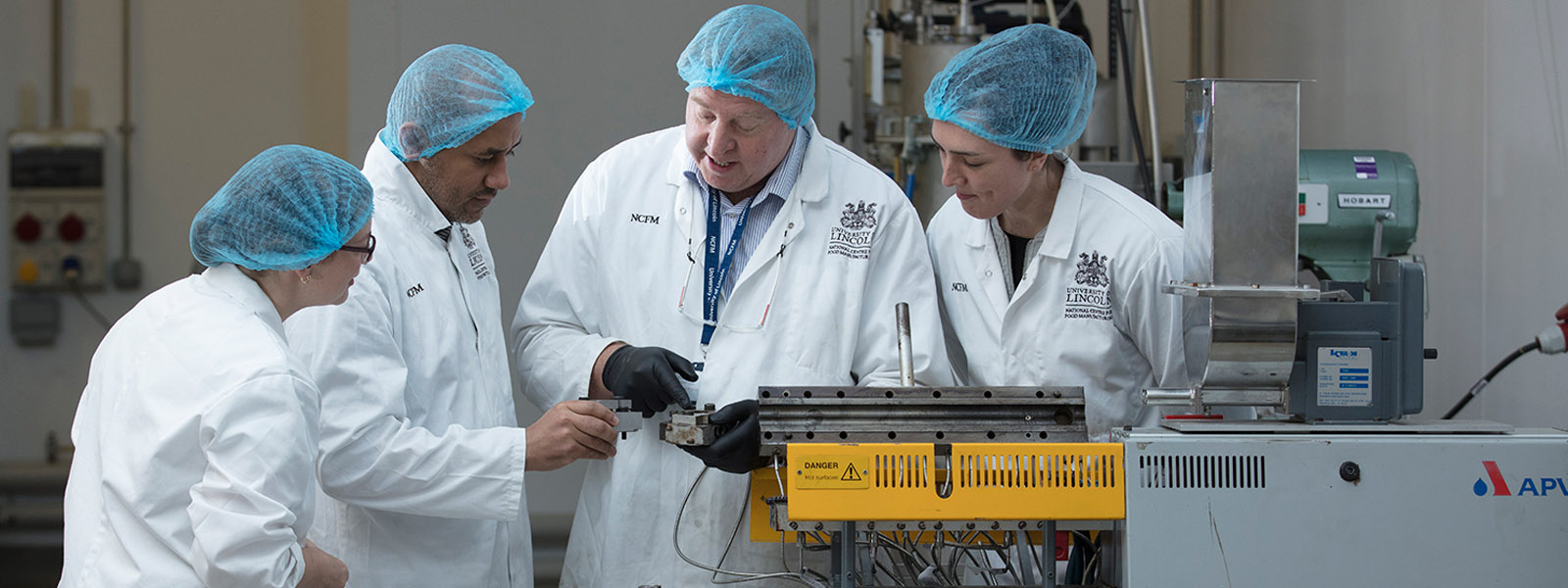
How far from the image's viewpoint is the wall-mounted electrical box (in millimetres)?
3365

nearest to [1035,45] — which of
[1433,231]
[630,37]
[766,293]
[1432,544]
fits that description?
[766,293]

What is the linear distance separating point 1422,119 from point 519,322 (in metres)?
1.78

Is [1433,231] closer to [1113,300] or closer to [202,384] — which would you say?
[1113,300]

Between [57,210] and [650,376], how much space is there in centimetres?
259

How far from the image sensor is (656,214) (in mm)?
1778

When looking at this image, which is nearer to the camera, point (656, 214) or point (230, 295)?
point (230, 295)

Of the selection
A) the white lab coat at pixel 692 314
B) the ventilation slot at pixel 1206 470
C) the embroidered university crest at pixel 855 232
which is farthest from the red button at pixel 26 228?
the ventilation slot at pixel 1206 470

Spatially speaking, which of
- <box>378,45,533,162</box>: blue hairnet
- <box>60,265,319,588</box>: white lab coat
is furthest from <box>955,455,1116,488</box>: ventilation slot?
<box>378,45,533,162</box>: blue hairnet

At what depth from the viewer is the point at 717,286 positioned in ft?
5.69

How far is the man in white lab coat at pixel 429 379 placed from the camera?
1.45 m

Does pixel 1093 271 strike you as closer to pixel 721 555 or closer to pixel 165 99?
pixel 721 555

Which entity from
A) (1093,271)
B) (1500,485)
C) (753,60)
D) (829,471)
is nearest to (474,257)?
(753,60)

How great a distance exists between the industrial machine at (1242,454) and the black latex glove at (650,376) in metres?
0.26

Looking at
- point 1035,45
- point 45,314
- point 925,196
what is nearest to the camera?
point 1035,45
